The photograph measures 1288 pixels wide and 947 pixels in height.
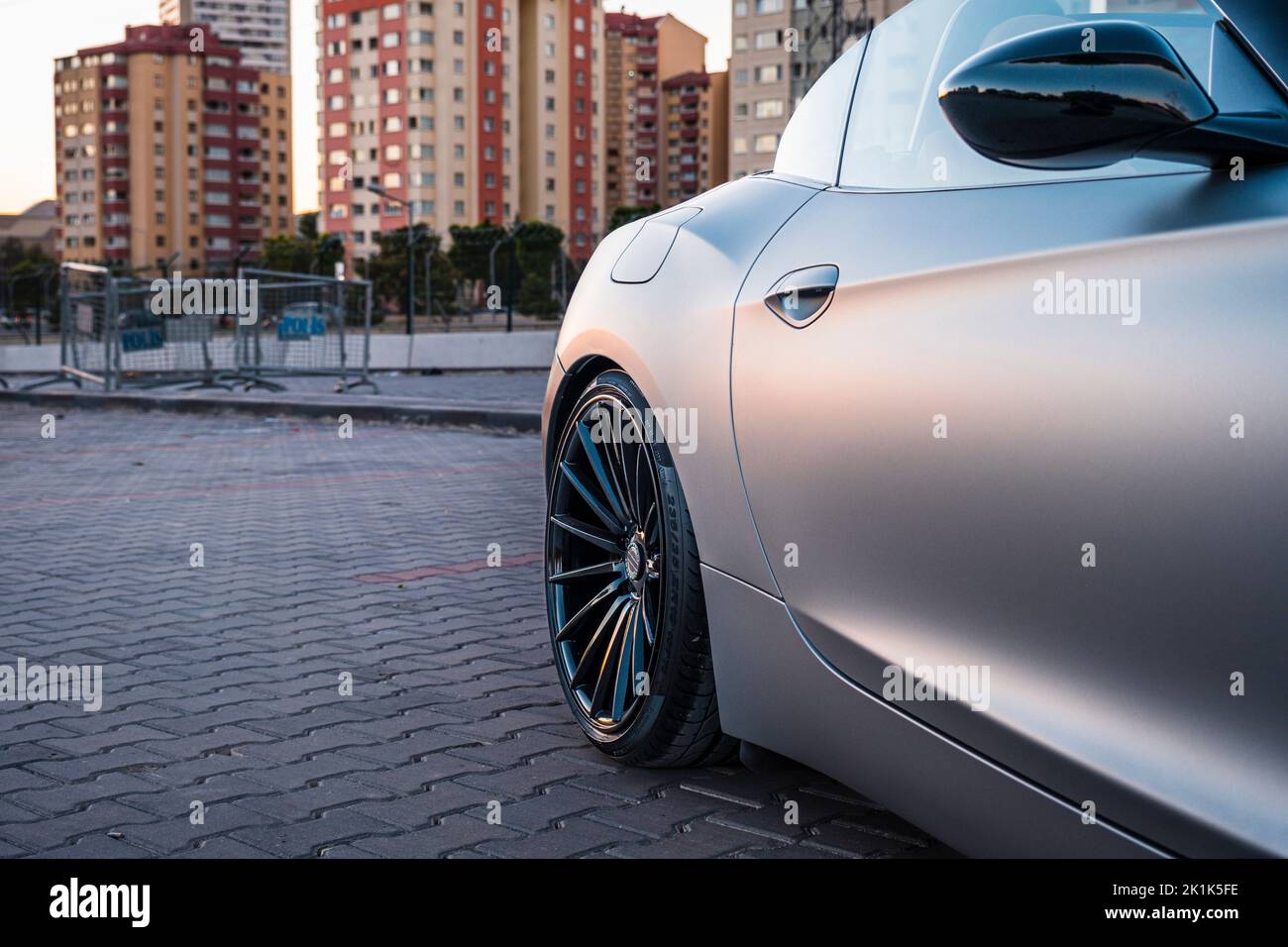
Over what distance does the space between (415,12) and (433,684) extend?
398 feet

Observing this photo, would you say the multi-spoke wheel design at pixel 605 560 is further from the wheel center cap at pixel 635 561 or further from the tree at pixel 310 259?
the tree at pixel 310 259

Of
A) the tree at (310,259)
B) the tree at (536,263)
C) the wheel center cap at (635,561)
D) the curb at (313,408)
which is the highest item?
the tree at (310,259)

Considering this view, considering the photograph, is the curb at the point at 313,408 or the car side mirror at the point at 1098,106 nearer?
the car side mirror at the point at 1098,106

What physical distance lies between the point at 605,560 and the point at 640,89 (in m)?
188

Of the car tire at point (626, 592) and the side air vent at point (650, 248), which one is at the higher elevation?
the side air vent at point (650, 248)

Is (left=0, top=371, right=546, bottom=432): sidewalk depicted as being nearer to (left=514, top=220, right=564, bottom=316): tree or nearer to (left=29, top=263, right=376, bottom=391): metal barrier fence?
(left=29, top=263, right=376, bottom=391): metal barrier fence

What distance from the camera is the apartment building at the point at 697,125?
593ft

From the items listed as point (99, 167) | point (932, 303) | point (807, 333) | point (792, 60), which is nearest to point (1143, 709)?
point (932, 303)

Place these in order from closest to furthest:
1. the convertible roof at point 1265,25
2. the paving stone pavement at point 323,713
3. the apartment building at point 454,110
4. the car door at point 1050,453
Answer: the car door at point 1050,453, the convertible roof at point 1265,25, the paving stone pavement at point 323,713, the apartment building at point 454,110

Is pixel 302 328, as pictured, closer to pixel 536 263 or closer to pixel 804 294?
pixel 536 263

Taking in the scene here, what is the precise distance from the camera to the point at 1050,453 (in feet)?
5.95

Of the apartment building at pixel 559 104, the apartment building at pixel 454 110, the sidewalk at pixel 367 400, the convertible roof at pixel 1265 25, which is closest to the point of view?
the convertible roof at pixel 1265 25

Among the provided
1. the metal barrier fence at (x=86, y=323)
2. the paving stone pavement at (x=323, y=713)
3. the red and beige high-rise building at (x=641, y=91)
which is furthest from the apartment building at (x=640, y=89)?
the paving stone pavement at (x=323, y=713)

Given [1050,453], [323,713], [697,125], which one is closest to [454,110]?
[697,125]
